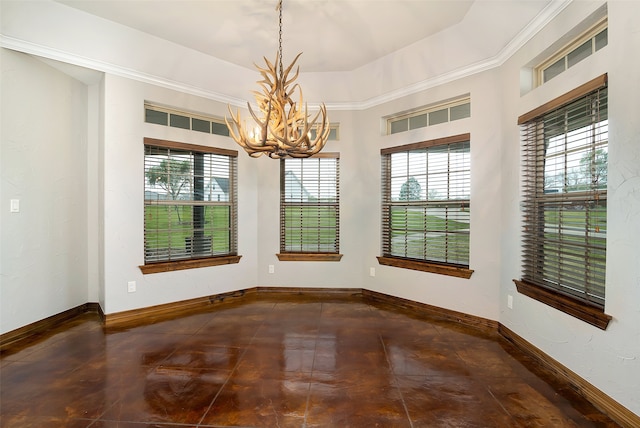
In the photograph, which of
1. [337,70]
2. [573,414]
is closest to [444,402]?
[573,414]

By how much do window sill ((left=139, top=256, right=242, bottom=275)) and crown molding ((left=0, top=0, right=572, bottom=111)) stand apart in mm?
2111

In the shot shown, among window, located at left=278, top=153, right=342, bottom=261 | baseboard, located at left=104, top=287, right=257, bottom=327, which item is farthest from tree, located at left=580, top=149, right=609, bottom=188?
baseboard, located at left=104, top=287, right=257, bottom=327

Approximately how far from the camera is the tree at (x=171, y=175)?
145 inches

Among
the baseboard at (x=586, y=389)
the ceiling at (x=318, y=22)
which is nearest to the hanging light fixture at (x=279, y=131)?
the ceiling at (x=318, y=22)

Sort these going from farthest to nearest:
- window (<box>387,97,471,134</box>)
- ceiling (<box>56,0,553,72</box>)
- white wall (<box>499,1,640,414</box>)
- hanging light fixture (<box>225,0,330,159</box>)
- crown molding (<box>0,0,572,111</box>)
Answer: window (<box>387,97,471,134</box>), ceiling (<box>56,0,553,72</box>), crown molding (<box>0,0,572,111</box>), hanging light fixture (<box>225,0,330,159</box>), white wall (<box>499,1,640,414</box>)

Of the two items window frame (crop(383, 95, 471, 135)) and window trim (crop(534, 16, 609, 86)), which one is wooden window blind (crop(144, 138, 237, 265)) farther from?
window trim (crop(534, 16, 609, 86))

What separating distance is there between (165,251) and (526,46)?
170 inches

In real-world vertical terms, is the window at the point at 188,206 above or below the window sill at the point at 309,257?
above

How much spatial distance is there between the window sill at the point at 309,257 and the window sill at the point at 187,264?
2.17 feet

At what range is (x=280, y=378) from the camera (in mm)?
2271

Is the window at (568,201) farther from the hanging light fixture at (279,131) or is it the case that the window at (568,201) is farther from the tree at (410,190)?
the hanging light fixture at (279,131)

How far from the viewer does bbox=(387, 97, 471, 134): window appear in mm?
3484

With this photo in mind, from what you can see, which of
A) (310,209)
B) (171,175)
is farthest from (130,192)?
(310,209)

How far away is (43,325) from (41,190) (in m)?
1.39
